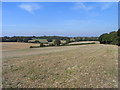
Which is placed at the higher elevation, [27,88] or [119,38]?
[119,38]

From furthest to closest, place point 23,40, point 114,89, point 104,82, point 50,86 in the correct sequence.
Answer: point 23,40 < point 104,82 < point 50,86 < point 114,89

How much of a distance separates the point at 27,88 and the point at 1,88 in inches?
43.0

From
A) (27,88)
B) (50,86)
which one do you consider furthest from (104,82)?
(27,88)

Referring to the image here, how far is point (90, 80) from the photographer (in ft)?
15.2

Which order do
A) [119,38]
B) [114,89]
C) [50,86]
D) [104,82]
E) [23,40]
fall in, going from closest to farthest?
1. [114,89]
2. [50,86]
3. [104,82]
4. [119,38]
5. [23,40]

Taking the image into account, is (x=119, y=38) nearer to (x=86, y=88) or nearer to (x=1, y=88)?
(x=86, y=88)

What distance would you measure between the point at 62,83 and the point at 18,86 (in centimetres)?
194

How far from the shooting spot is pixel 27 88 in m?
3.95

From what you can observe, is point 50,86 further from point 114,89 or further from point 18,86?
point 114,89

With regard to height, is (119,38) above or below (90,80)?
above

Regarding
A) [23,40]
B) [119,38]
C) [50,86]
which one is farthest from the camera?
[23,40]

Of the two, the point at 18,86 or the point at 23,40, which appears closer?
the point at 18,86

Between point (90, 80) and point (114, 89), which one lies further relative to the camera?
point (90, 80)

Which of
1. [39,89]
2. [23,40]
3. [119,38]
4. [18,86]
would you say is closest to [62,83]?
[39,89]
